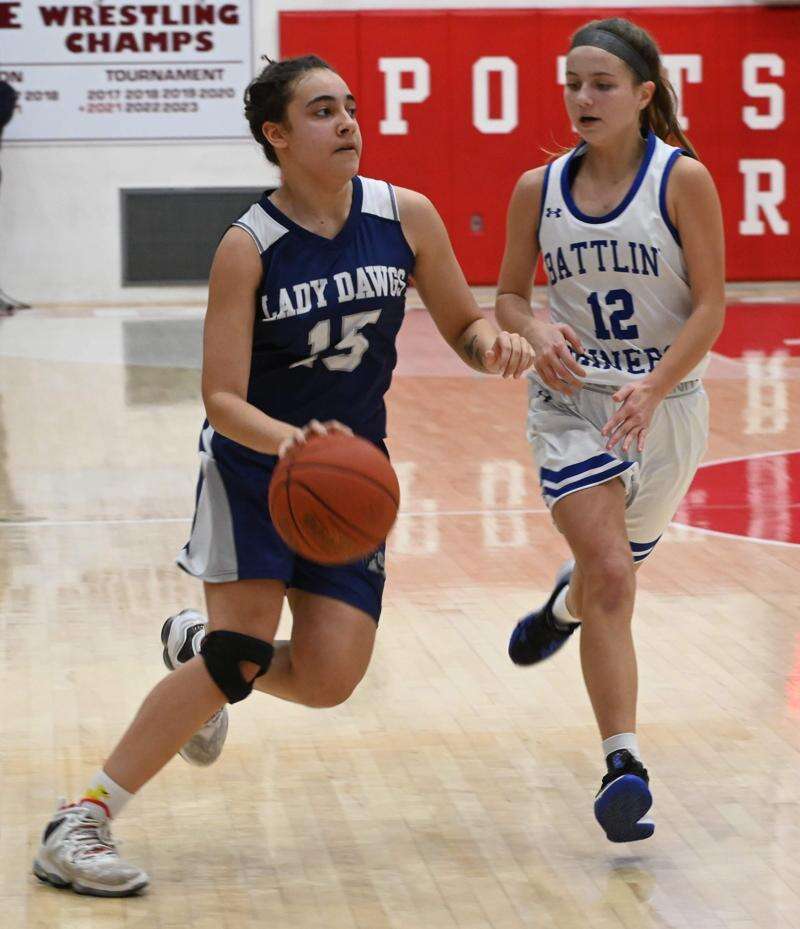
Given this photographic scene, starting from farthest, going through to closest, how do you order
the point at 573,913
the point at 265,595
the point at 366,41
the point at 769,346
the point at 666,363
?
1. the point at 366,41
2. the point at 769,346
3. the point at 666,363
4. the point at 265,595
5. the point at 573,913

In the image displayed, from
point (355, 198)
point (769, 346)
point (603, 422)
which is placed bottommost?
point (769, 346)

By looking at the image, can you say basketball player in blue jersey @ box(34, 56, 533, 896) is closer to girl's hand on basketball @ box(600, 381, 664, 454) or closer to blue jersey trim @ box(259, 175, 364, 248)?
blue jersey trim @ box(259, 175, 364, 248)

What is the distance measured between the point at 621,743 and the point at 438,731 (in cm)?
87

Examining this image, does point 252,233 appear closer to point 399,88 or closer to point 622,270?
point 622,270

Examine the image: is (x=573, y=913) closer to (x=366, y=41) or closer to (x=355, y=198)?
(x=355, y=198)

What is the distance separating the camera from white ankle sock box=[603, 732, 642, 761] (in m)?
3.57

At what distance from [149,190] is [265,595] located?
12.0 meters

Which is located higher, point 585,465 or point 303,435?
point 303,435

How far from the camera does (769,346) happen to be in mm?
11992

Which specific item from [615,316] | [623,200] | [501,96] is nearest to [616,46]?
[623,200]

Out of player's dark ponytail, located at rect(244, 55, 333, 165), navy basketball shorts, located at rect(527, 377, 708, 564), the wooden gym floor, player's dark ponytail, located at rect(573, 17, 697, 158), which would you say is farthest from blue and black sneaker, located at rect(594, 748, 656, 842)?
player's dark ponytail, located at rect(244, 55, 333, 165)

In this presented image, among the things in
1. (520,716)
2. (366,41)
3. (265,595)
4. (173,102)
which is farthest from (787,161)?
(265,595)

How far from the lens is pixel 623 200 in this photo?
3877 mm

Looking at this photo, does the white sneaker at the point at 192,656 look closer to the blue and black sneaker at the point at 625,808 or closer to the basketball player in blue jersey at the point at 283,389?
the basketball player in blue jersey at the point at 283,389
